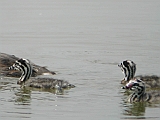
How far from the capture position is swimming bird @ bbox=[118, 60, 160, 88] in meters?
16.0

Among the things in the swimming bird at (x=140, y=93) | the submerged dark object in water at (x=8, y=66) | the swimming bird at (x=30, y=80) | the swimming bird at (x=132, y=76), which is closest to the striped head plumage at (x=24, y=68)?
the swimming bird at (x=30, y=80)

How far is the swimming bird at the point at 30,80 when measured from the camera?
15758mm

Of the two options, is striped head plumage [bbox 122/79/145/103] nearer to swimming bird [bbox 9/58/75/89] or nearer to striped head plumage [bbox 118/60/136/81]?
swimming bird [bbox 9/58/75/89]

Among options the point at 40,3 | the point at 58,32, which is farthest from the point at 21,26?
the point at 40,3

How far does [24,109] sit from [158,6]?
52.1 ft

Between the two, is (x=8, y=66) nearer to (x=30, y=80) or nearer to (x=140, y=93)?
(x=30, y=80)

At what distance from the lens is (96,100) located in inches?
570

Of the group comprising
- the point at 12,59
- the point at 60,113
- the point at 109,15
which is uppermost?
the point at 109,15

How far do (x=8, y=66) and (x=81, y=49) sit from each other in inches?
108

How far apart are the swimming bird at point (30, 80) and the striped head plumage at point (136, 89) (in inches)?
51.3

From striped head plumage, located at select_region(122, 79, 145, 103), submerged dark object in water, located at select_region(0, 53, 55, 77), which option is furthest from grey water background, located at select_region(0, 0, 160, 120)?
submerged dark object in water, located at select_region(0, 53, 55, 77)

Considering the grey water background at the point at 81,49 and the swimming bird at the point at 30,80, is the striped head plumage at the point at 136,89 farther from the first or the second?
the swimming bird at the point at 30,80

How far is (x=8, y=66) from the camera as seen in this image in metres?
18.1

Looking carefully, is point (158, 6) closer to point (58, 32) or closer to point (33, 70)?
point (58, 32)
